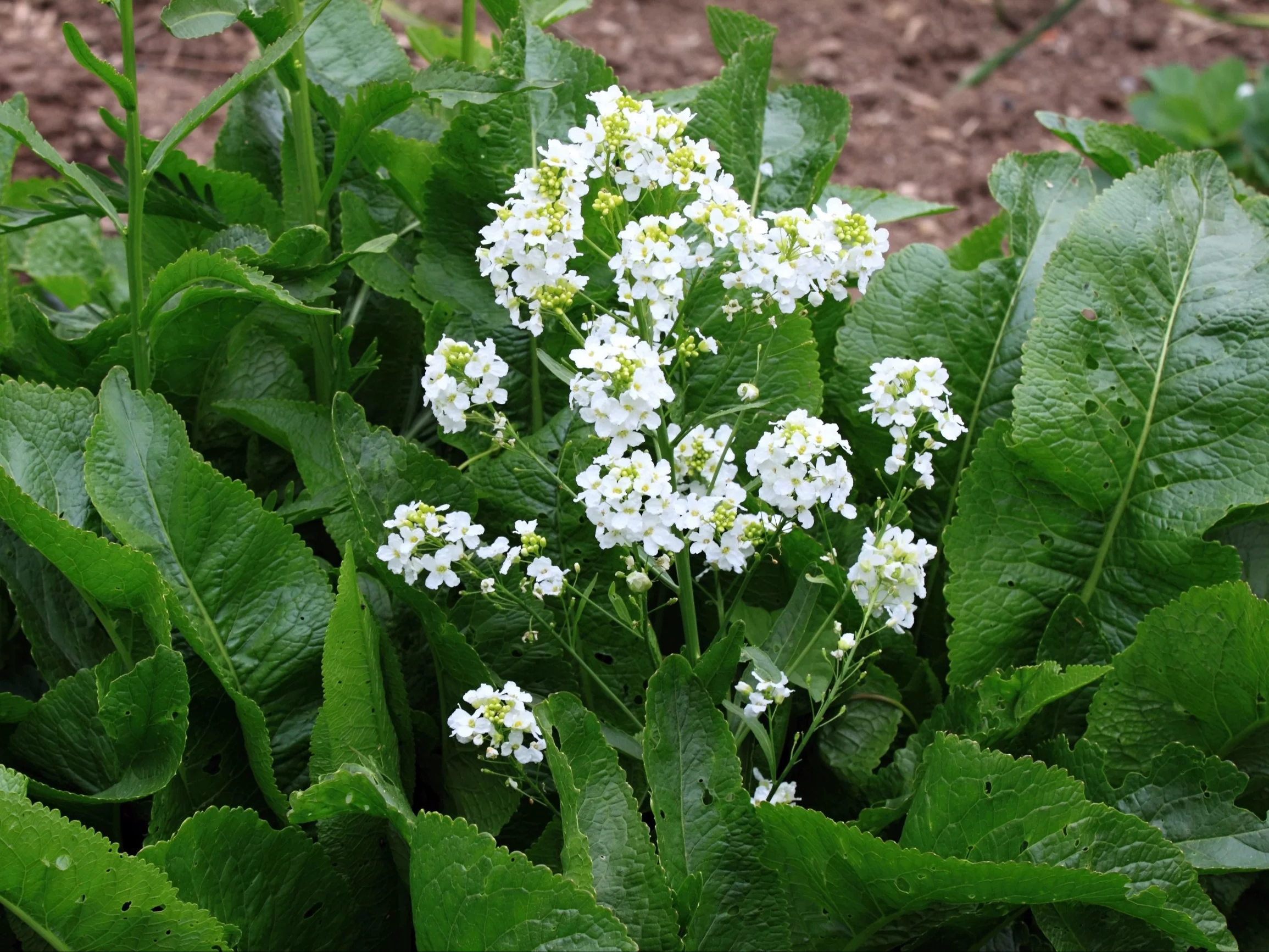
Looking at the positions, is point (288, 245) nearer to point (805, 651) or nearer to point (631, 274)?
point (631, 274)

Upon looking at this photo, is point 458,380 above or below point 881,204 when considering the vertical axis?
above

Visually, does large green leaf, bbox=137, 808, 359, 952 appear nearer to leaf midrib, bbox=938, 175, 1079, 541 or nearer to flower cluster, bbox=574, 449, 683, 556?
flower cluster, bbox=574, 449, 683, 556

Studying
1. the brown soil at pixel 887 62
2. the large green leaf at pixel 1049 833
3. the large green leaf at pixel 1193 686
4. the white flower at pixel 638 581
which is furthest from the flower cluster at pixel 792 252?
the brown soil at pixel 887 62

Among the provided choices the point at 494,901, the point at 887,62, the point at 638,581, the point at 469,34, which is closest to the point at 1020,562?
the point at 638,581

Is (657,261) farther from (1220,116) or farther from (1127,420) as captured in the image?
(1220,116)

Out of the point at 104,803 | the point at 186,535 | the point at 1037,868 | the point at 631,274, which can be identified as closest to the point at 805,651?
the point at 1037,868
